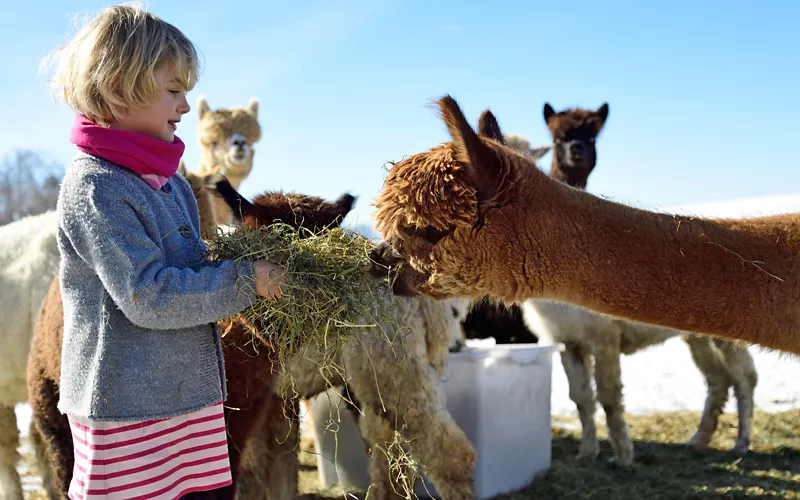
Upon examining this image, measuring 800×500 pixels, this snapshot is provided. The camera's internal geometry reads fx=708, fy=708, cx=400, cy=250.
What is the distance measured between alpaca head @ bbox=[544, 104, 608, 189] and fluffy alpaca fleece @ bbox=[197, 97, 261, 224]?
3.30 meters

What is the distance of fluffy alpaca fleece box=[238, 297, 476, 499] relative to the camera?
3.42 meters

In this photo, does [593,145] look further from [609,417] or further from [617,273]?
[617,273]

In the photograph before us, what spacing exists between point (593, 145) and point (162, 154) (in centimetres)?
538

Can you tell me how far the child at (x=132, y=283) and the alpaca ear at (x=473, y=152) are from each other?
0.60m

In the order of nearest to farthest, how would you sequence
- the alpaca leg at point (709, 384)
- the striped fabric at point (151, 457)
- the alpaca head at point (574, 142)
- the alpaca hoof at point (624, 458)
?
1. the striped fabric at point (151, 457)
2. the alpaca hoof at point (624, 458)
3. the alpaca leg at point (709, 384)
4. the alpaca head at point (574, 142)

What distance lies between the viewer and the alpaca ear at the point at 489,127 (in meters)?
2.20

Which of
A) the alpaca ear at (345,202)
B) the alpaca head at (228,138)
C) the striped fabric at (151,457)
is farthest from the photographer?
the alpaca head at (228,138)

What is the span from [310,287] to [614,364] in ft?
13.4

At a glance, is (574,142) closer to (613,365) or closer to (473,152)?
(613,365)

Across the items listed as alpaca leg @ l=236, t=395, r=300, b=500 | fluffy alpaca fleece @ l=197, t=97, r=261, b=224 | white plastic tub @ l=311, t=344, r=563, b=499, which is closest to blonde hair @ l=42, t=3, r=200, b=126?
alpaca leg @ l=236, t=395, r=300, b=500

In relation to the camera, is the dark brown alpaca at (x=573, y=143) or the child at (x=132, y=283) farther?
the dark brown alpaca at (x=573, y=143)

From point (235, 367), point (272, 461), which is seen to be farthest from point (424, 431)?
point (235, 367)

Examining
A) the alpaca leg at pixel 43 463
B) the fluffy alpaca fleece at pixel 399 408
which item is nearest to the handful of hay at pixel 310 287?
the fluffy alpaca fleece at pixel 399 408

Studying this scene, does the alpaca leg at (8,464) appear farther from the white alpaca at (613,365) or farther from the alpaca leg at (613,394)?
the alpaca leg at (613,394)
